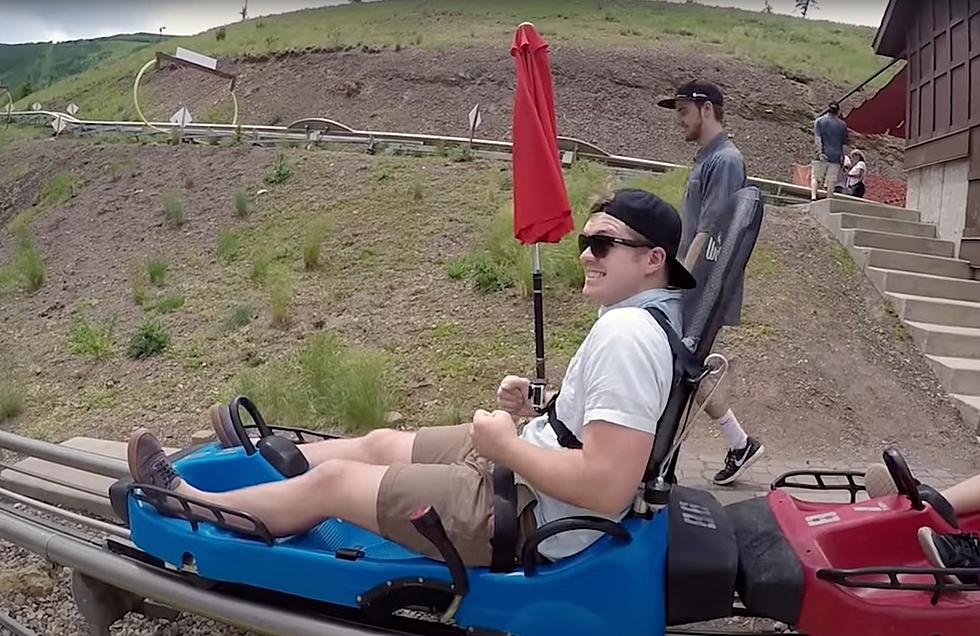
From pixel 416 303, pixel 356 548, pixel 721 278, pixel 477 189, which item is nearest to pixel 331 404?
pixel 416 303

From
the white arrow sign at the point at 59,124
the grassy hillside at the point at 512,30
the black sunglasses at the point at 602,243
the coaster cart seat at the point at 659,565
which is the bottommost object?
the coaster cart seat at the point at 659,565

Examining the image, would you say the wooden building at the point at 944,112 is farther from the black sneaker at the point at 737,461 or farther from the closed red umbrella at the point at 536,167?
the closed red umbrella at the point at 536,167

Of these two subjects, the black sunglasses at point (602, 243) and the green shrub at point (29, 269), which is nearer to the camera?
the black sunglasses at point (602, 243)

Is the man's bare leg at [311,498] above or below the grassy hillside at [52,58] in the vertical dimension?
below

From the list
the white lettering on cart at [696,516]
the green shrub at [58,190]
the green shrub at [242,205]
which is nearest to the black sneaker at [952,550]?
the white lettering on cart at [696,516]

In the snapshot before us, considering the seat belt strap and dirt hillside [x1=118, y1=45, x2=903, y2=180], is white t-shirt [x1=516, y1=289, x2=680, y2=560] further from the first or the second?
dirt hillside [x1=118, y1=45, x2=903, y2=180]

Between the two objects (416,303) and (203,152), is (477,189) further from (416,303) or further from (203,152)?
(203,152)

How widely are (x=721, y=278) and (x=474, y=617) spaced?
3.85 ft

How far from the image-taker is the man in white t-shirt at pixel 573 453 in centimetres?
221

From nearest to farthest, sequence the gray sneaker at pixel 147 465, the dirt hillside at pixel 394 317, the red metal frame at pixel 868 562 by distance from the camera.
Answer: the red metal frame at pixel 868 562 < the gray sneaker at pixel 147 465 < the dirt hillside at pixel 394 317

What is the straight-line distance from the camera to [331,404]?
6117 mm

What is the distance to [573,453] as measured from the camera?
2271mm

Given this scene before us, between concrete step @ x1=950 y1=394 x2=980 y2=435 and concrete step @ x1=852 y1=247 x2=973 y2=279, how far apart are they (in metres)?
2.29

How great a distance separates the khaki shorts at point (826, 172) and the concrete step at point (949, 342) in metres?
4.06
